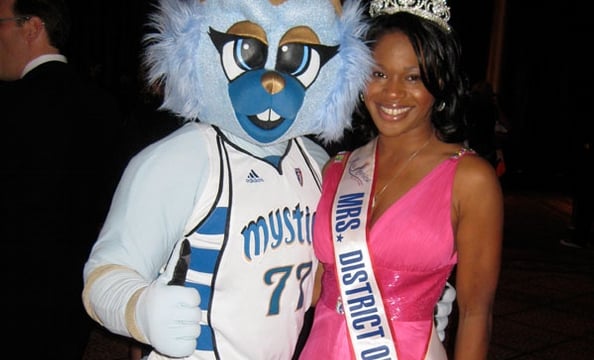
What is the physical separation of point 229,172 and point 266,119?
176 millimetres

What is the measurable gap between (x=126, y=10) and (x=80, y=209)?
925cm

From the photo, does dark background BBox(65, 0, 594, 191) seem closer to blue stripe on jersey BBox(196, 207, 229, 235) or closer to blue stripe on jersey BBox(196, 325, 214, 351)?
blue stripe on jersey BBox(196, 207, 229, 235)

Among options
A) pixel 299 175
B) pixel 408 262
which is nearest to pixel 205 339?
pixel 299 175

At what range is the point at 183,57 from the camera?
1526 mm

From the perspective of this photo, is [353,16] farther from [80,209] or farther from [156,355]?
[80,209]

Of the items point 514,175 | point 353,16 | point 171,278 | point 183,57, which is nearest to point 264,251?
point 171,278

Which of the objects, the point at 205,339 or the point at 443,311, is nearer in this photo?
the point at 205,339

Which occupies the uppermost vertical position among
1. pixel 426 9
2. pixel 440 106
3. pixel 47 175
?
pixel 426 9

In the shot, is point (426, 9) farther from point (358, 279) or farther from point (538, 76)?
point (538, 76)

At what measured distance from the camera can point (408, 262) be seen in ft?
5.90

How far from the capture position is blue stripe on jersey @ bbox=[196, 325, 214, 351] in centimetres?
149

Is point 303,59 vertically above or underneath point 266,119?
above

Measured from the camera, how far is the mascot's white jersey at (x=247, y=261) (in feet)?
4.88

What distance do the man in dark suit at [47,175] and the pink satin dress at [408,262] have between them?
982 millimetres
